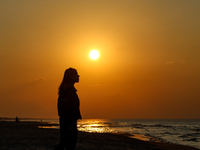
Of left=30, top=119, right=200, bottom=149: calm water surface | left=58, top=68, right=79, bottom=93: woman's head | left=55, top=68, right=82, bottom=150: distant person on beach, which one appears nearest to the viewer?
left=55, top=68, right=82, bottom=150: distant person on beach

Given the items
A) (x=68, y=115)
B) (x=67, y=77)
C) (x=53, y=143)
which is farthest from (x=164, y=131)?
(x=68, y=115)

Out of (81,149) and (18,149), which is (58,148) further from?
(81,149)

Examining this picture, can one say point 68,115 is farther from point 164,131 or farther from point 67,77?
point 164,131

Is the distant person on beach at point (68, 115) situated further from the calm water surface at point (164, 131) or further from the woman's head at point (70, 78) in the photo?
the calm water surface at point (164, 131)

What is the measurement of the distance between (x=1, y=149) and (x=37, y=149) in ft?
5.64

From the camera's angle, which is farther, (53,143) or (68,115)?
(53,143)

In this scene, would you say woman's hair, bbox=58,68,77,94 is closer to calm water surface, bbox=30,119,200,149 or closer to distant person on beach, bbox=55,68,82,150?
distant person on beach, bbox=55,68,82,150

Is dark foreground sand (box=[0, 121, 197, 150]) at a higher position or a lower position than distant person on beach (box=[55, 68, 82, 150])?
lower

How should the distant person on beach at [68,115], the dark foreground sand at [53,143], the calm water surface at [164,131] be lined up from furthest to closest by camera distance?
the calm water surface at [164,131], the dark foreground sand at [53,143], the distant person on beach at [68,115]

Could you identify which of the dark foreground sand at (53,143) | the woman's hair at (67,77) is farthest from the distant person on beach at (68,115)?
the dark foreground sand at (53,143)

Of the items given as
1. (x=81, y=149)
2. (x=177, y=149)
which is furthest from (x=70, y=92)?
(x=177, y=149)

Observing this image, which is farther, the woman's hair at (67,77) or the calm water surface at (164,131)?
the calm water surface at (164,131)

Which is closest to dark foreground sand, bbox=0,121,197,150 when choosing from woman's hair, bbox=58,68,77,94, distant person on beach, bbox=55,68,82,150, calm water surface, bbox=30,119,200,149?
calm water surface, bbox=30,119,200,149

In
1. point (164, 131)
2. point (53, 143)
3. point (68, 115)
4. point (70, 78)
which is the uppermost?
point (70, 78)
